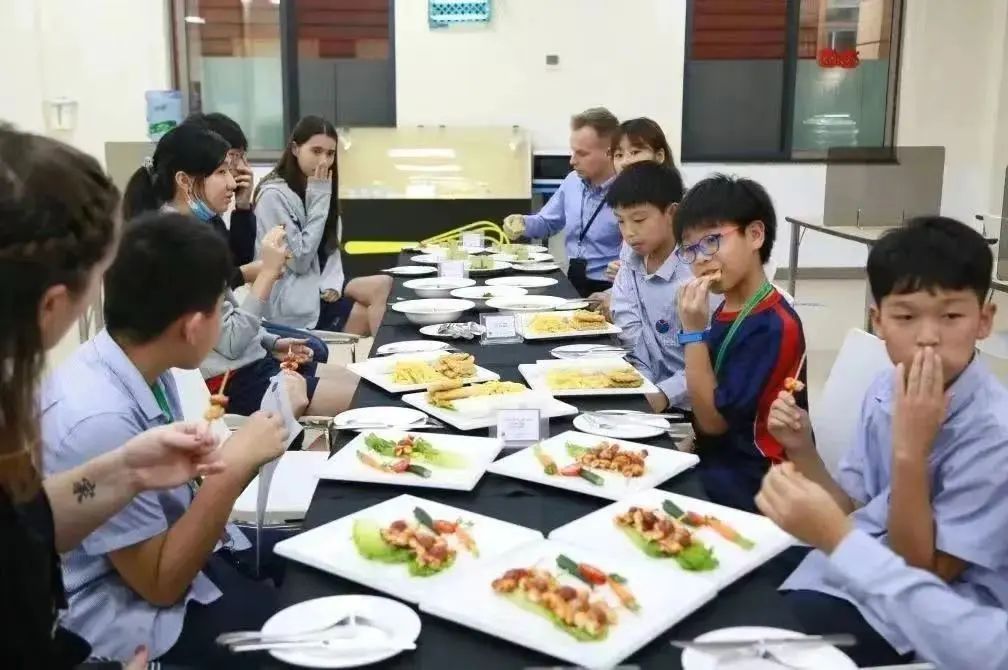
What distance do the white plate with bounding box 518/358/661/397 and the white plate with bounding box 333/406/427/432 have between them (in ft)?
1.05

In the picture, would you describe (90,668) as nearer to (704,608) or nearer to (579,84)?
(704,608)

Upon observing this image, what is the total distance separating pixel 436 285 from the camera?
351 centimetres

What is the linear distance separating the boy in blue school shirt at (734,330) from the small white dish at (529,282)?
126 centimetres

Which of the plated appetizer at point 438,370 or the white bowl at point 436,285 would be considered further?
the white bowl at point 436,285

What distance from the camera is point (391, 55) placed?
705cm

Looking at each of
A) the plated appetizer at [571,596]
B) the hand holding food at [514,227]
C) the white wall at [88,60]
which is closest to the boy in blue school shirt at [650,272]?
the plated appetizer at [571,596]

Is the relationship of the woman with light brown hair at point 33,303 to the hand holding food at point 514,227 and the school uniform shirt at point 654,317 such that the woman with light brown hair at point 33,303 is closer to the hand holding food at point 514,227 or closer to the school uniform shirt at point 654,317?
the school uniform shirt at point 654,317

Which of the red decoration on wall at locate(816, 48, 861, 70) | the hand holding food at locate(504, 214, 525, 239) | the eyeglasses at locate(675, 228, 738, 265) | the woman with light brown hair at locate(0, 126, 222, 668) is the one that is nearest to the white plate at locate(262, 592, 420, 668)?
the woman with light brown hair at locate(0, 126, 222, 668)

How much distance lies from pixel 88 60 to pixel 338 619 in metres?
6.72

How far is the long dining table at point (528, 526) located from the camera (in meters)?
1.10

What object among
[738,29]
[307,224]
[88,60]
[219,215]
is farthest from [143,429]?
[738,29]

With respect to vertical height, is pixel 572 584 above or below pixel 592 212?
below

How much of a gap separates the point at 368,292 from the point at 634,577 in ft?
11.4

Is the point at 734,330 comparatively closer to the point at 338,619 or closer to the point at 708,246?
the point at 708,246
